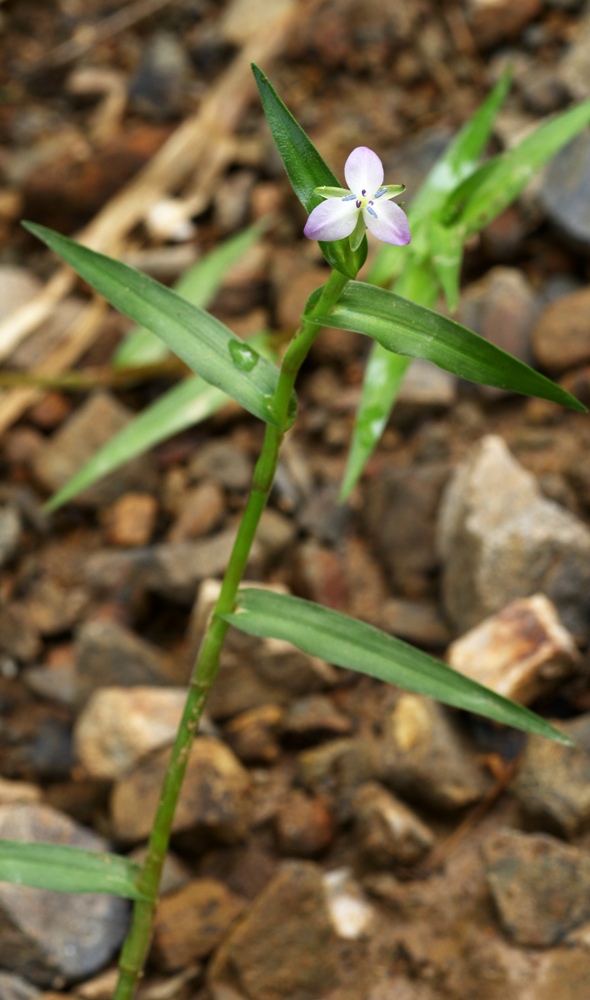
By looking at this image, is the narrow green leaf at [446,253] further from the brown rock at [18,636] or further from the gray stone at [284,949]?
the brown rock at [18,636]

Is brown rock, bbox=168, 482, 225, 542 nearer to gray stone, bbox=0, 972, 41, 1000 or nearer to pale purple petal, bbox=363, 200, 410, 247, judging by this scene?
gray stone, bbox=0, 972, 41, 1000

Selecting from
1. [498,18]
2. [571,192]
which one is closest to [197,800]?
[571,192]

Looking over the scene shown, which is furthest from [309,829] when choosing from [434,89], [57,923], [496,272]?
[434,89]

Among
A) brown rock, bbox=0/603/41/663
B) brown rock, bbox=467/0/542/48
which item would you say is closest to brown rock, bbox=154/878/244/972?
brown rock, bbox=0/603/41/663

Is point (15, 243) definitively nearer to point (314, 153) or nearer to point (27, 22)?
point (27, 22)

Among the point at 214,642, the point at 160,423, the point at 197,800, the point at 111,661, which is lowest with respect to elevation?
the point at 197,800

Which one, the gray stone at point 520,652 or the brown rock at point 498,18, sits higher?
the brown rock at point 498,18

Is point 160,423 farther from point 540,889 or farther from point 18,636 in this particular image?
point 540,889

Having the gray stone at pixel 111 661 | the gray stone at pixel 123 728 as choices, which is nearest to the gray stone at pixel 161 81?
the gray stone at pixel 111 661
